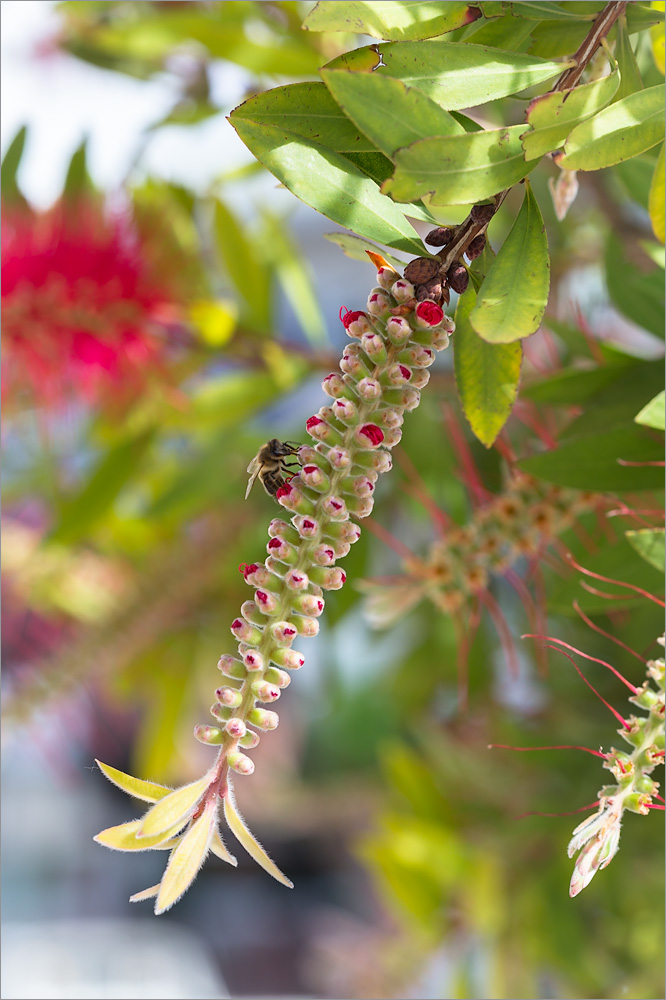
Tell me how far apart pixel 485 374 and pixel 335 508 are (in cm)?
6

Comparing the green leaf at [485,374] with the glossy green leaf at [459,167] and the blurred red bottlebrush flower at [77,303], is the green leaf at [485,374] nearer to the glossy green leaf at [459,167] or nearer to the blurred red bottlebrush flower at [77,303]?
the glossy green leaf at [459,167]

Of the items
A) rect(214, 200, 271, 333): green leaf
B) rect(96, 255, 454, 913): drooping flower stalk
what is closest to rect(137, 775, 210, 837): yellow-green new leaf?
rect(96, 255, 454, 913): drooping flower stalk

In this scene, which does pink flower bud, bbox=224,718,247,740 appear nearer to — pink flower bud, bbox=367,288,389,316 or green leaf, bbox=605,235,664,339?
pink flower bud, bbox=367,288,389,316

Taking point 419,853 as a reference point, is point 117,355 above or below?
above

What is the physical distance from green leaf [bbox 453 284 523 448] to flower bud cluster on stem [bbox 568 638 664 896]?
0.23 ft

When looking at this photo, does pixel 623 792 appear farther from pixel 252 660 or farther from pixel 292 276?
pixel 292 276

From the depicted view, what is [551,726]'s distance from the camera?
0.51 meters

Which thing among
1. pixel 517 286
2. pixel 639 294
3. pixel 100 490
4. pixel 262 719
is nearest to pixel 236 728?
pixel 262 719

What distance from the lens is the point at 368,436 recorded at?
0.17 metres

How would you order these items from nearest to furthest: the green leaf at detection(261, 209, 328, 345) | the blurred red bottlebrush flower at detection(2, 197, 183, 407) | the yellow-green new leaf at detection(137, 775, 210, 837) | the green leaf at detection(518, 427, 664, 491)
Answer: the yellow-green new leaf at detection(137, 775, 210, 837), the green leaf at detection(518, 427, 664, 491), the blurred red bottlebrush flower at detection(2, 197, 183, 407), the green leaf at detection(261, 209, 328, 345)

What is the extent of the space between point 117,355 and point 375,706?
541 millimetres

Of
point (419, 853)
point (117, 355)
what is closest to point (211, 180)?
point (117, 355)

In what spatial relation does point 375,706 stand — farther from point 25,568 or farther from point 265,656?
point 265,656

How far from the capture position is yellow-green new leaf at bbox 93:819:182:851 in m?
0.17
